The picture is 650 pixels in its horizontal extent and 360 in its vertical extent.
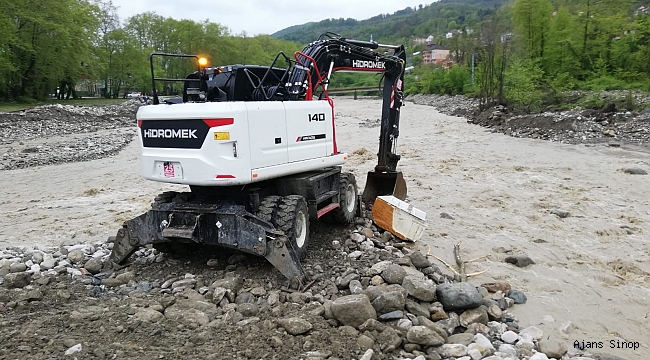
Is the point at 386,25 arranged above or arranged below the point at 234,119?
above

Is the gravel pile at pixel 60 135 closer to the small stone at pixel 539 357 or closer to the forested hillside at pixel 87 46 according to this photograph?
the forested hillside at pixel 87 46

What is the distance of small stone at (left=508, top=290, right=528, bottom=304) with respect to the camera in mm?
5754

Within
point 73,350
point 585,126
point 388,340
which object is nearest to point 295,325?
point 388,340

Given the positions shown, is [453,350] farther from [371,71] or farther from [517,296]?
[371,71]

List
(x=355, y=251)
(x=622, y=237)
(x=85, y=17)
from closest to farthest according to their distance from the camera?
(x=355, y=251)
(x=622, y=237)
(x=85, y=17)

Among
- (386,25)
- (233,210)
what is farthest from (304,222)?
(386,25)

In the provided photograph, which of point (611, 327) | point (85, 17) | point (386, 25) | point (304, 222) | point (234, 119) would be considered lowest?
point (611, 327)

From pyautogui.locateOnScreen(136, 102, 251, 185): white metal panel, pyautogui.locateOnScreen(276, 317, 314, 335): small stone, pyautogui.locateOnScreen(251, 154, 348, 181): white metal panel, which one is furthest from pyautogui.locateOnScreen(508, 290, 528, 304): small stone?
pyautogui.locateOnScreen(136, 102, 251, 185): white metal panel

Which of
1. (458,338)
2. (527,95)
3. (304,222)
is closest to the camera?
(458,338)

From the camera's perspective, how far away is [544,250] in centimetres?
749

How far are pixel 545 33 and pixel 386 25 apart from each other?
151 metres

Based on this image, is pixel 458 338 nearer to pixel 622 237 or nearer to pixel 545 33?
pixel 622 237

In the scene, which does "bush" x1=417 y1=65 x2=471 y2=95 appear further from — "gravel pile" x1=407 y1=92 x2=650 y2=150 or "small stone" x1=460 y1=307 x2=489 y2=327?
"small stone" x1=460 y1=307 x2=489 y2=327

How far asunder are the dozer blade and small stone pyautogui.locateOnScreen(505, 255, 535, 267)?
250cm
